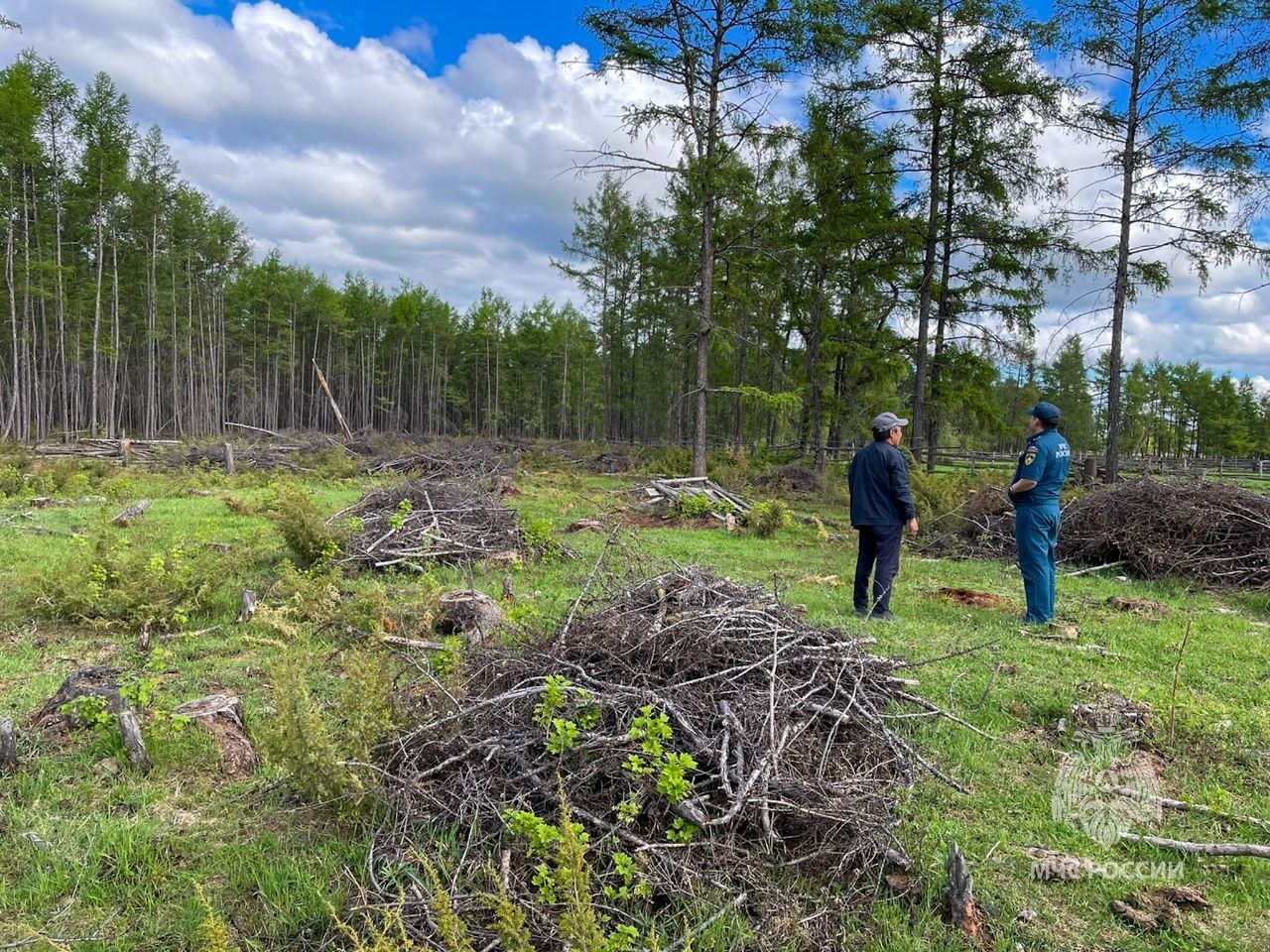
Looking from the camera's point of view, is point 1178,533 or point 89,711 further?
point 1178,533

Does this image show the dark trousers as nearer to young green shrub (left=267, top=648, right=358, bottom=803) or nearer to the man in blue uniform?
the man in blue uniform

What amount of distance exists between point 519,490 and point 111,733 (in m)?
12.6

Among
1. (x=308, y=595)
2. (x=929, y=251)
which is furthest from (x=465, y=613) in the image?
(x=929, y=251)

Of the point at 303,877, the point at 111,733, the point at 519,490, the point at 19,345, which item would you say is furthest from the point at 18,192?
the point at 303,877

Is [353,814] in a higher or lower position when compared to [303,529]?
lower

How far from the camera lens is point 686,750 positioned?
2869 mm

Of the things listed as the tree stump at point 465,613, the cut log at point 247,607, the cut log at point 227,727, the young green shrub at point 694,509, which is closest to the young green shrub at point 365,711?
the cut log at point 227,727

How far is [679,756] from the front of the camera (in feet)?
8.66

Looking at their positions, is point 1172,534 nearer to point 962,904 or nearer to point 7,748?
point 962,904

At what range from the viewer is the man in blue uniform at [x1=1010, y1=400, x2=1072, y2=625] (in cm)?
645

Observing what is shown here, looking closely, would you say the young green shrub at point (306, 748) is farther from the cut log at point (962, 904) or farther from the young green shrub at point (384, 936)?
the cut log at point (962, 904)

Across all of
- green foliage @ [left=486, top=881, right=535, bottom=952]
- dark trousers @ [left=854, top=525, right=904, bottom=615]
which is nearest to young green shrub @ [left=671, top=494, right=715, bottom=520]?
dark trousers @ [left=854, top=525, right=904, bottom=615]

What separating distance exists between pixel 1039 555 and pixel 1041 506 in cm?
48

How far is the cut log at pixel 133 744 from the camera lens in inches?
140
